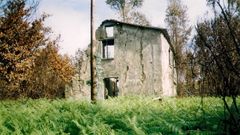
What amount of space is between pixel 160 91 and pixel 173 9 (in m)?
19.5

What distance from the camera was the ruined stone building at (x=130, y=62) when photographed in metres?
27.8

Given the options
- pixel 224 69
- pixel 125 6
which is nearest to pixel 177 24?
pixel 125 6

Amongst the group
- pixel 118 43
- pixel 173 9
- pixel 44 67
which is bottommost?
pixel 44 67

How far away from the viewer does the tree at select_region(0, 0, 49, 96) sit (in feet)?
70.1

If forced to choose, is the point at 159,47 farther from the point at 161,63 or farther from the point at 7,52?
the point at 7,52

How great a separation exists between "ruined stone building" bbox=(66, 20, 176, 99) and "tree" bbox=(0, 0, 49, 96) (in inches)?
233

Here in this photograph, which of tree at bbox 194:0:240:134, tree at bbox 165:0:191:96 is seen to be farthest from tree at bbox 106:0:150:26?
tree at bbox 194:0:240:134

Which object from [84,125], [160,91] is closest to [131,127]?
[84,125]

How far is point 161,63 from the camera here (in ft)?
91.7

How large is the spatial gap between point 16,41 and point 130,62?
949 centimetres

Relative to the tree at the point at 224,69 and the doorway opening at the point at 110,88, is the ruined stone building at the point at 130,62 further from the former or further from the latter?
the tree at the point at 224,69

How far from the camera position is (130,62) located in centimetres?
2848

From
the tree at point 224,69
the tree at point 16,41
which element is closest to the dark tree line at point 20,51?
the tree at point 16,41

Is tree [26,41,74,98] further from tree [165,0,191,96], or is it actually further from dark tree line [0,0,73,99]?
tree [165,0,191,96]
